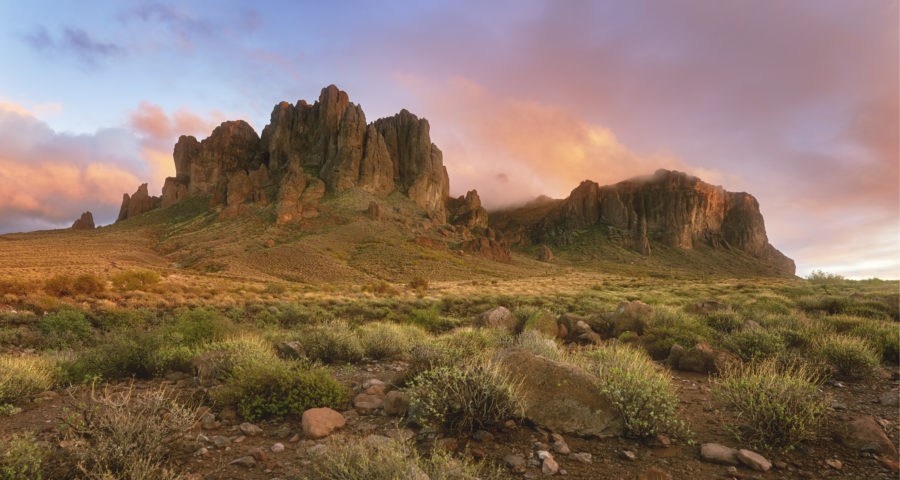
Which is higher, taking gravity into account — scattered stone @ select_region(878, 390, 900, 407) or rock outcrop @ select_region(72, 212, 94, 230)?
rock outcrop @ select_region(72, 212, 94, 230)

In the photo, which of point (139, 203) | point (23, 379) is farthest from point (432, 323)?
point (139, 203)

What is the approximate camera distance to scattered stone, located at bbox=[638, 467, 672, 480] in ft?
12.1

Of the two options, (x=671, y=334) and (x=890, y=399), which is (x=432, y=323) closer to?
(x=671, y=334)

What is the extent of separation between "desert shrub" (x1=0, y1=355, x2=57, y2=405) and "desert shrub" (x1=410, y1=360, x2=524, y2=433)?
6065 mm

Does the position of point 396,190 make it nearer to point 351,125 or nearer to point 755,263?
point 351,125

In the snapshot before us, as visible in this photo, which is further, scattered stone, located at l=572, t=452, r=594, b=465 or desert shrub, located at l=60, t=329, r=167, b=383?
desert shrub, located at l=60, t=329, r=167, b=383

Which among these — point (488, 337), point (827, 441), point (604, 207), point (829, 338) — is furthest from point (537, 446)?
point (604, 207)

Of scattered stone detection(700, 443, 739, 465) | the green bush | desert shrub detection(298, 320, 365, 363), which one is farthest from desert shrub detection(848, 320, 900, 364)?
the green bush

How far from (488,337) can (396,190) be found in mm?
111418

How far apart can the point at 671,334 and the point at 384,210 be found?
90.6 meters

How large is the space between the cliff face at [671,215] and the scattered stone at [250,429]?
156592 millimetres

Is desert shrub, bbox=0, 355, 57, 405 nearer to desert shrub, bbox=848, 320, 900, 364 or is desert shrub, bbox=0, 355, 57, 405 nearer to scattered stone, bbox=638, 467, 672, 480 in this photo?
scattered stone, bbox=638, 467, 672, 480

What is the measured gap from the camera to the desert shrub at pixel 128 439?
3.22 m

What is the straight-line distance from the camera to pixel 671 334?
9898 millimetres
